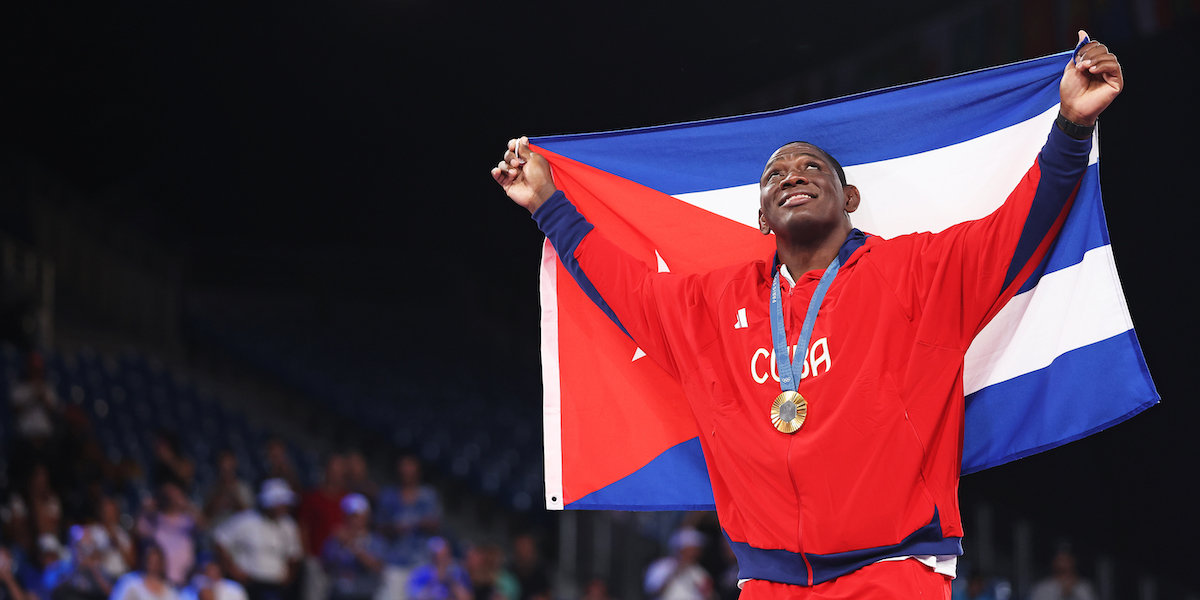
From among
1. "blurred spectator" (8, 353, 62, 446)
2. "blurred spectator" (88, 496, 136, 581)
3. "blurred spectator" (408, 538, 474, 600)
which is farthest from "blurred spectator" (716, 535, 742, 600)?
"blurred spectator" (8, 353, 62, 446)

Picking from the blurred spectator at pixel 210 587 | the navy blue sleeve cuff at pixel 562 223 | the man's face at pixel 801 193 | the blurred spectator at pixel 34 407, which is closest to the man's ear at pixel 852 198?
the man's face at pixel 801 193

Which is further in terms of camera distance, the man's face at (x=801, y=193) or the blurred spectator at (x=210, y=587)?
the blurred spectator at (x=210, y=587)

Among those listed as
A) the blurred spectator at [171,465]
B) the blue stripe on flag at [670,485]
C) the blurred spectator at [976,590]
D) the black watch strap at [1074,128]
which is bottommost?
the blurred spectator at [976,590]

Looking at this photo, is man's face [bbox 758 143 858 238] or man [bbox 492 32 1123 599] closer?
man [bbox 492 32 1123 599]

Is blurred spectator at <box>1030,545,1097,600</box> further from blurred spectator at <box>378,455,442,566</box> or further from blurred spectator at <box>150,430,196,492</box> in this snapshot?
blurred spectator at <box>150,430,196,492</box>

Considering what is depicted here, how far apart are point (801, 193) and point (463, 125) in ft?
44.5

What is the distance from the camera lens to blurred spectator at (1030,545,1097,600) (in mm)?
8680

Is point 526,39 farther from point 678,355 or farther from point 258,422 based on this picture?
point 678,355

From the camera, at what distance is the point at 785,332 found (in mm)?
2436

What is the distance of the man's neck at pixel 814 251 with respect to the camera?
2.55 m

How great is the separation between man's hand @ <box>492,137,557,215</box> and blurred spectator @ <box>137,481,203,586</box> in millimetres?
4773

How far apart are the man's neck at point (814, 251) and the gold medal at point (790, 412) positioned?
0.35 m

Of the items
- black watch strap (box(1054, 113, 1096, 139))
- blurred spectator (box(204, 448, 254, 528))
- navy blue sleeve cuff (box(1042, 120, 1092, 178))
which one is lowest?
blurred spectator (box(204, 448, 254, 528))

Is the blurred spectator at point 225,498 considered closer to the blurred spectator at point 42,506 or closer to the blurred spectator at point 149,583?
the blurred spectator at point 42,506
